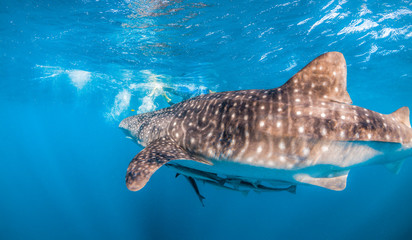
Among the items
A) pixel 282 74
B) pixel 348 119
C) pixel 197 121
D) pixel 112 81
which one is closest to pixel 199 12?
pixel 197 121

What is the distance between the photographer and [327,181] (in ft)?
10.4

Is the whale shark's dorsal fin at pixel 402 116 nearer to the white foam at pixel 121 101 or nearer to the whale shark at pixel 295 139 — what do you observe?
the whale shark at pixel 295 139

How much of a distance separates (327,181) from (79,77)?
87.7 ft

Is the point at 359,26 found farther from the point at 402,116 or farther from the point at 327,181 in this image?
the point at 327,181

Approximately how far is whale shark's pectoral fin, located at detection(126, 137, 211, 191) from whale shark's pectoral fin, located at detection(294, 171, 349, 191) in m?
1.47

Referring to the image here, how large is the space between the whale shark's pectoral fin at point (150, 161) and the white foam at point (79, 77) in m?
22.4

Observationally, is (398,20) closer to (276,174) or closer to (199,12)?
(199,12)

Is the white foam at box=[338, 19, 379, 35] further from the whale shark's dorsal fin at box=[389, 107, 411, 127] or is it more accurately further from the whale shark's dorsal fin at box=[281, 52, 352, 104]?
the whale shark's dorsal fin at box=[281, 52, 352, 104]

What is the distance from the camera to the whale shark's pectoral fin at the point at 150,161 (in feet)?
8.79

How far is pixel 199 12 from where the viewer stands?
36.2 feet

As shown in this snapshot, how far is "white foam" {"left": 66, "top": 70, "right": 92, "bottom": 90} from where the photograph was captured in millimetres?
22016

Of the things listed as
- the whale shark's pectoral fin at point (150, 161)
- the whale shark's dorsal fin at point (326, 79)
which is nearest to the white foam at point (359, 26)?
the whale shark's dorsal fin at point (326, 79)

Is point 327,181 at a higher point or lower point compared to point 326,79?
lower

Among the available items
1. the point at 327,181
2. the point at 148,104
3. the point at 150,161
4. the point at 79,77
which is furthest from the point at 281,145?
the point at 148,104
